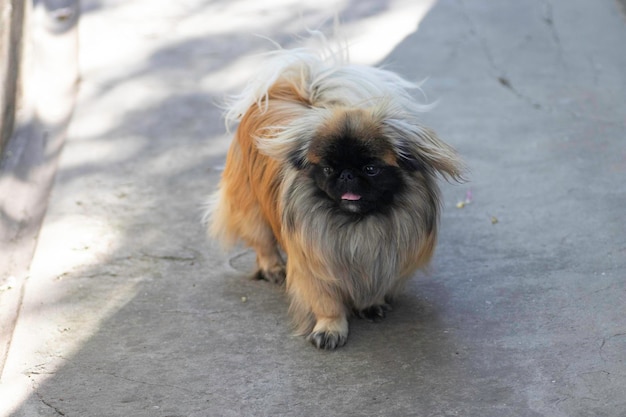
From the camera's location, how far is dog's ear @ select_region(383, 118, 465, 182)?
3549 mm

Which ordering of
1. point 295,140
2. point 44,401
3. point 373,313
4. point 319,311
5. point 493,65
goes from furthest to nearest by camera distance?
point 493,65 → point 373,313 → point 319,311 → point 295,140 → point 44,401

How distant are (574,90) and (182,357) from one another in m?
3.74

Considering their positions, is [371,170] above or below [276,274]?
above

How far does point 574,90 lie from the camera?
6262mm

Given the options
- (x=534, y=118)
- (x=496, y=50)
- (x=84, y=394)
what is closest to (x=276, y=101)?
(x=84, y=394)

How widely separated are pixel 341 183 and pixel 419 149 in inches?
13.9

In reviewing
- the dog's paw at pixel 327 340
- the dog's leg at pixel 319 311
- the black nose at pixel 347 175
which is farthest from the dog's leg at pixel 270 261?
the black nose at pixel 347 175

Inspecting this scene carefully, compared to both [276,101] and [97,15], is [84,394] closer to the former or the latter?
[276,101]

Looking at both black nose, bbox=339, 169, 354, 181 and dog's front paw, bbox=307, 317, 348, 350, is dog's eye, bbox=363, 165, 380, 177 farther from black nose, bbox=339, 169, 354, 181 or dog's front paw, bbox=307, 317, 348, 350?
dog's front paw, bbox=307, 317, 348, 350

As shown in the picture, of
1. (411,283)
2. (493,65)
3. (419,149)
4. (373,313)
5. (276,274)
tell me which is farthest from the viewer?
(493,65)

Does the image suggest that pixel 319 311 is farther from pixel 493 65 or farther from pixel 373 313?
pixel 493 65

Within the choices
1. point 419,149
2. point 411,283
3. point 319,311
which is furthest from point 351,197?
point 411,283

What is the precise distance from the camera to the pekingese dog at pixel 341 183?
354 centimetres

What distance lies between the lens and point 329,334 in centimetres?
379
